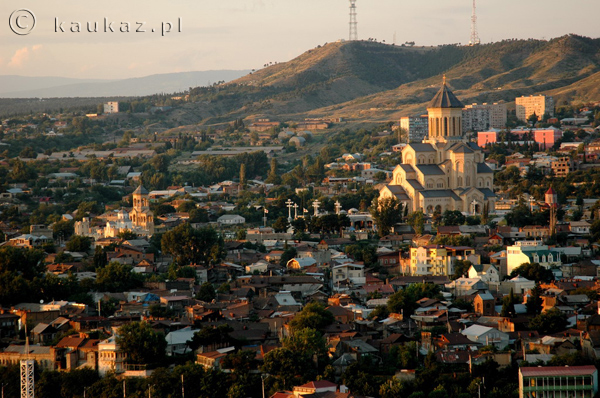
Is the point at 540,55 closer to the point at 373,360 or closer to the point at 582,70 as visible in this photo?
the point at 582,70

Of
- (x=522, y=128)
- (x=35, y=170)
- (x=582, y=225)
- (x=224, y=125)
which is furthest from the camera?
(x=224, y=125)

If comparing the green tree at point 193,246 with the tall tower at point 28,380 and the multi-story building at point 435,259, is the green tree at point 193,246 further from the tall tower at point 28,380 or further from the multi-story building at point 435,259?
the tall tower at point 28,380

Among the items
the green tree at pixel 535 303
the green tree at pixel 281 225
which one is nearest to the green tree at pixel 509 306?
the green tree at pixel 535 303

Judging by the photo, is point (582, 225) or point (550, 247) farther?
point (582, 225)

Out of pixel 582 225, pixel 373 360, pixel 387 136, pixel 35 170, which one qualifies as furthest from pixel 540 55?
pixel 373 360

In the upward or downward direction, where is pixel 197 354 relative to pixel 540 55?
downward

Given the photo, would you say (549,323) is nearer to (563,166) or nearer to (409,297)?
(409,297)
